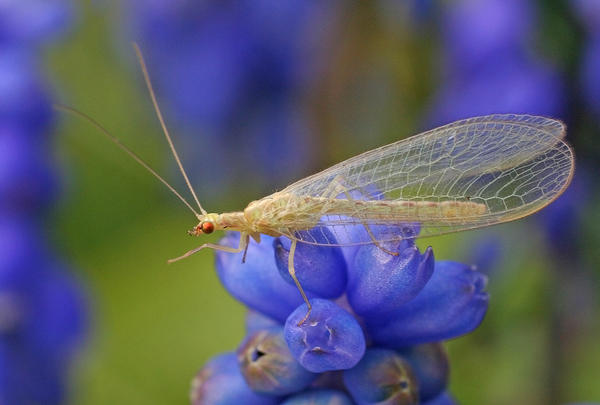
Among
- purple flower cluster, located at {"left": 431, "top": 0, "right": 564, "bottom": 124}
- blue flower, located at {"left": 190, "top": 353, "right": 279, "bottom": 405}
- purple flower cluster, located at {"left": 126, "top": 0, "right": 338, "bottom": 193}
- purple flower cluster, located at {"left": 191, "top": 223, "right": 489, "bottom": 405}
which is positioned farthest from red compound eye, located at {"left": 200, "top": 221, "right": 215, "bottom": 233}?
purple flower cluster, located at {"left": 126, "top": 0, "right": 338, "bottom": 193}

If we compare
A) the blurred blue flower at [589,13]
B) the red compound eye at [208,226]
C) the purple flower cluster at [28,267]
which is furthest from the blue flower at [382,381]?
the purple flower cluster at [28,267]

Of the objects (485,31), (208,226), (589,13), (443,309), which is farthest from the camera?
(485,31)

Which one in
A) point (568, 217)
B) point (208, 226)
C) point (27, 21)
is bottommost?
point (568, 217)

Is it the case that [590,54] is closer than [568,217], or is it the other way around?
[590,54]

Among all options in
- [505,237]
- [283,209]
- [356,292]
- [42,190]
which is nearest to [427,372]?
[356,292]

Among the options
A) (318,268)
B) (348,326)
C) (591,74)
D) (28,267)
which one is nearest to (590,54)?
(591,74)

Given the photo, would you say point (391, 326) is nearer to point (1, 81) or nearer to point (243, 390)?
point (243, 390)

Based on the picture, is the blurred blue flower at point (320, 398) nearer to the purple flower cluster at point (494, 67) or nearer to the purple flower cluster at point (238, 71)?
the purple flower cluster at point (494, 67)

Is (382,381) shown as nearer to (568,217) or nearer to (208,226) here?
(208,226)
